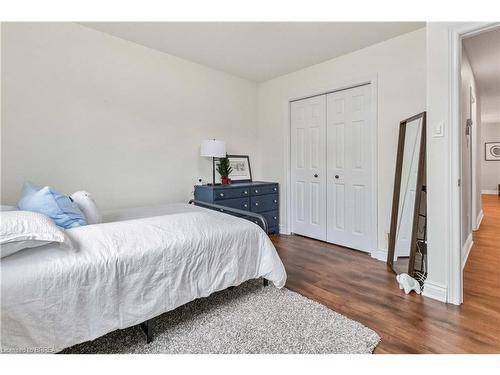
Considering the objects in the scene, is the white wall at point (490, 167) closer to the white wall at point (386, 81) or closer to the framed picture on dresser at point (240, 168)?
the white wall at point (386, 81)

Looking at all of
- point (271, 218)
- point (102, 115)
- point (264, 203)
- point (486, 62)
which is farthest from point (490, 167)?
point (102, 115)

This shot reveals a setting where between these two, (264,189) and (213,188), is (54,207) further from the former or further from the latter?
(264,189)

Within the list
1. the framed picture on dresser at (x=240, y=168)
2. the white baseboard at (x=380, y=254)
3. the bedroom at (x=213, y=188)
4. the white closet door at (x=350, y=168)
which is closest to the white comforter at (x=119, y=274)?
the bedroom at (x=213, y=188)

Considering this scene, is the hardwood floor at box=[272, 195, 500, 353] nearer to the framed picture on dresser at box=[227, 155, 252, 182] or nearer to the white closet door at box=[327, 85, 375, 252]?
the white closet door at box=[327, 85, 375, 252]

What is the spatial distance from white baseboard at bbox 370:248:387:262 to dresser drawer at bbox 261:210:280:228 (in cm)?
140

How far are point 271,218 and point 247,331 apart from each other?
236 cm

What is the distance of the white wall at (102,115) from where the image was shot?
2.36 m

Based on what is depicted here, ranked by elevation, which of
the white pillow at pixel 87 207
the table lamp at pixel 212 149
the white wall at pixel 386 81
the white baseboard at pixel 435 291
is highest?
the white wall at pixel 386 81

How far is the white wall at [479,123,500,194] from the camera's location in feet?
27.7

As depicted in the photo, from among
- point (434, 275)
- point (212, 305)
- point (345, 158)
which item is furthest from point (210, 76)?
point (434, 275)

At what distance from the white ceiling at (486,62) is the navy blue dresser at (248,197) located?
9.00 ft

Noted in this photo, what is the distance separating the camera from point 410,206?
2615mm

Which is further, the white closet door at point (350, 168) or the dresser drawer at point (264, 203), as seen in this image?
the dresser drawer at point (264, 203)

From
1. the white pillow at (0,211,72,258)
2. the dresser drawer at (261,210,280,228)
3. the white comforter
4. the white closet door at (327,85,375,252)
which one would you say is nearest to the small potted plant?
the dresser drawer at (261,210,280,228)
